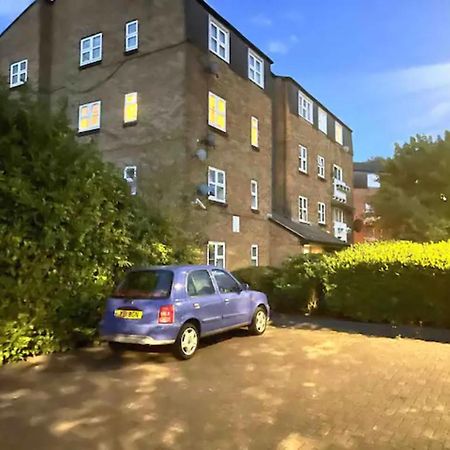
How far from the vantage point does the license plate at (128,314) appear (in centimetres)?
782

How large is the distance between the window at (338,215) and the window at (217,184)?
15.7 meters

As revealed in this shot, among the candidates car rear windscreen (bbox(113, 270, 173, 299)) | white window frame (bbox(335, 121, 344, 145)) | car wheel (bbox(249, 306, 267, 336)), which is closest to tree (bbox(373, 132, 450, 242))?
white window frame (bbox(335, 121, 344, 145))

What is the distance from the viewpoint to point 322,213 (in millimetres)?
32031

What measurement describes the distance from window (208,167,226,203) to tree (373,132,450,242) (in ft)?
38.6

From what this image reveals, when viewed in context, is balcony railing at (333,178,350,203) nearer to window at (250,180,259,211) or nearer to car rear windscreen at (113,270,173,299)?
window at (250,180,259,211)

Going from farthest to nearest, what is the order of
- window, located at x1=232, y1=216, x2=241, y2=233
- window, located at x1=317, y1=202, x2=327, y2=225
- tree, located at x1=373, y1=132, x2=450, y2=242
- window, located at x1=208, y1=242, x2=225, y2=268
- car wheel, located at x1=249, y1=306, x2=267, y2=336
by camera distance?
A: window, located at x1=317, y1=202, x2=327, y2=225, tree, located at x1=373, y1=132, x2=450, y2=242, window, located at x1=232, y1=216, x2=241, y2=233, window, located at x1=208, y1=242, x2=225, y2=268, car wheel, located at x1=249, y1=306, x2=267, y2=336

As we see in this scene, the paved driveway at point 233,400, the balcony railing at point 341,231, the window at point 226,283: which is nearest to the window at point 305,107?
the balcony railing at point 341,231

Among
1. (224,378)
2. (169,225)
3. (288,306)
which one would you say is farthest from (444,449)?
(288,306)

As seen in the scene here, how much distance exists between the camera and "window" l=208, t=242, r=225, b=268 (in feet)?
65.3

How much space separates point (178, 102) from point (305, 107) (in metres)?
14.0

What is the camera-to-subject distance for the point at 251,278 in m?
16.2

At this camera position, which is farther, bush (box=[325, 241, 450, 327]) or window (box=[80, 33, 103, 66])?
window (box=[80, 33, 103, 66])

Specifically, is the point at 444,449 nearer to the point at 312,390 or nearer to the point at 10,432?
the point at 312,390

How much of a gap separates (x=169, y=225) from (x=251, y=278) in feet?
17.3
